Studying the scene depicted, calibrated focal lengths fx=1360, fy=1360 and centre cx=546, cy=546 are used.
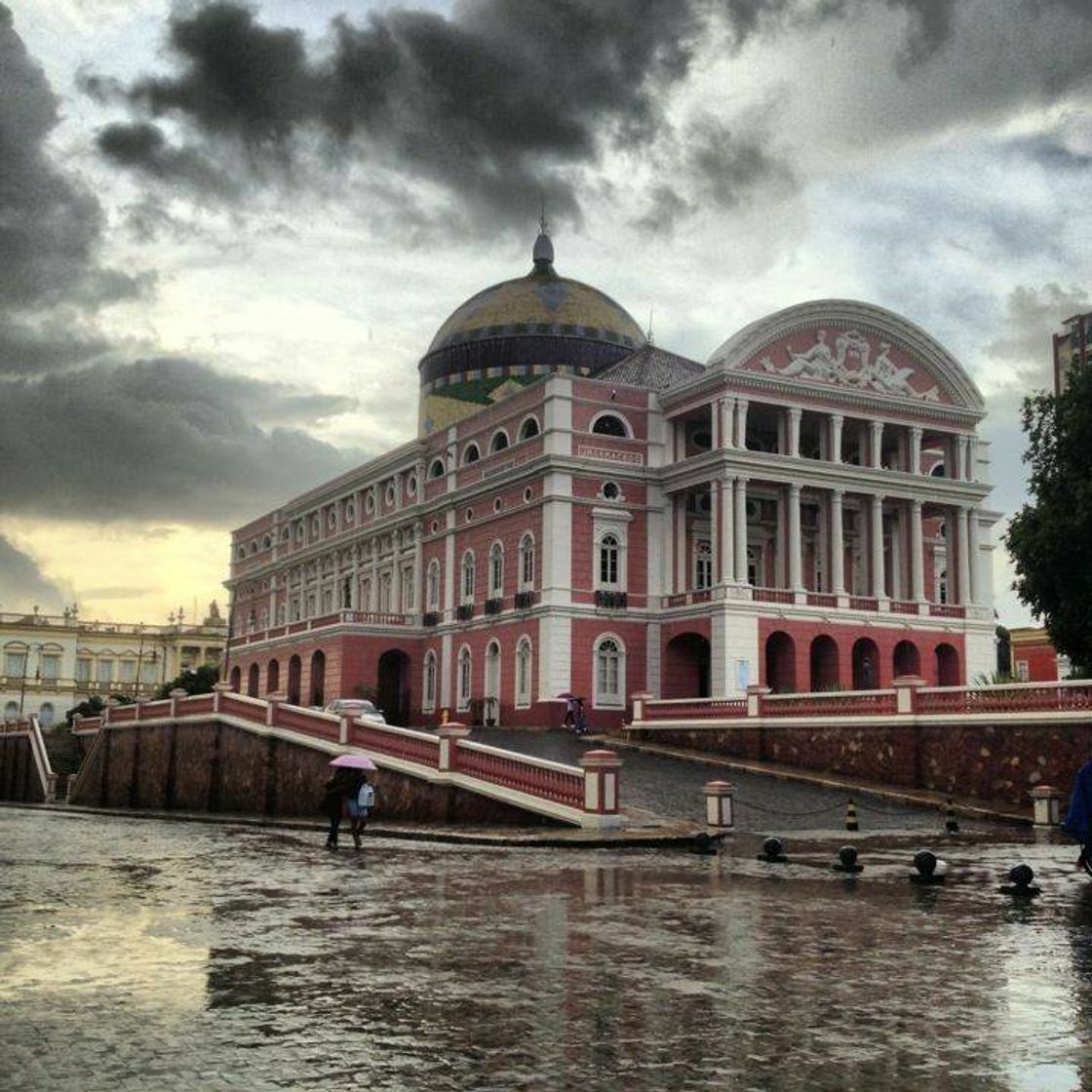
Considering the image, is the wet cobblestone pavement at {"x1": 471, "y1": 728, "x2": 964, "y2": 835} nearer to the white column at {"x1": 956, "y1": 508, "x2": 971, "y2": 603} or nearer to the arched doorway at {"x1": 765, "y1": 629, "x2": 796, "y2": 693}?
the arched doorway at {"x1": 765, "y1": 629, "x2": 796, "y2": 693}

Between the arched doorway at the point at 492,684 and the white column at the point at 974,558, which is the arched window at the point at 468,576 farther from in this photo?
the white column at the point at 974,558

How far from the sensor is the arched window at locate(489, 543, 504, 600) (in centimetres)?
4959

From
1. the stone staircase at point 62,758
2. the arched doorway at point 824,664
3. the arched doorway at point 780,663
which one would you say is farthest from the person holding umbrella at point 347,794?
the stone staircase at point 62,758

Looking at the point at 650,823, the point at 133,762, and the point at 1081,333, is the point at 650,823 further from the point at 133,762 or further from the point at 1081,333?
the point at 1081,333

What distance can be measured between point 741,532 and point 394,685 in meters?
18.1

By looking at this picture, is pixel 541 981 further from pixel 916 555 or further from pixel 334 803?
pixel 916 555

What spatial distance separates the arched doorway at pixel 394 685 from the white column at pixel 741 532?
1620 cm

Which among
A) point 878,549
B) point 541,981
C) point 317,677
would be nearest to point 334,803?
point 541,981

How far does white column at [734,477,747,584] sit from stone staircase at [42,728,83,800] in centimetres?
2886

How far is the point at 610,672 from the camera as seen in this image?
1831 inches

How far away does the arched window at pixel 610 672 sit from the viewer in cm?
4625

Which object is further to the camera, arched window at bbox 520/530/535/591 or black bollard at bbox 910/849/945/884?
arched window at bbox 520/530/535/591

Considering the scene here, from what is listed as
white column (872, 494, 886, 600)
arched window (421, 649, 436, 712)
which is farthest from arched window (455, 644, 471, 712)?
white column (872, 494, 886, 600)

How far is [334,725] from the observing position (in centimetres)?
3177
